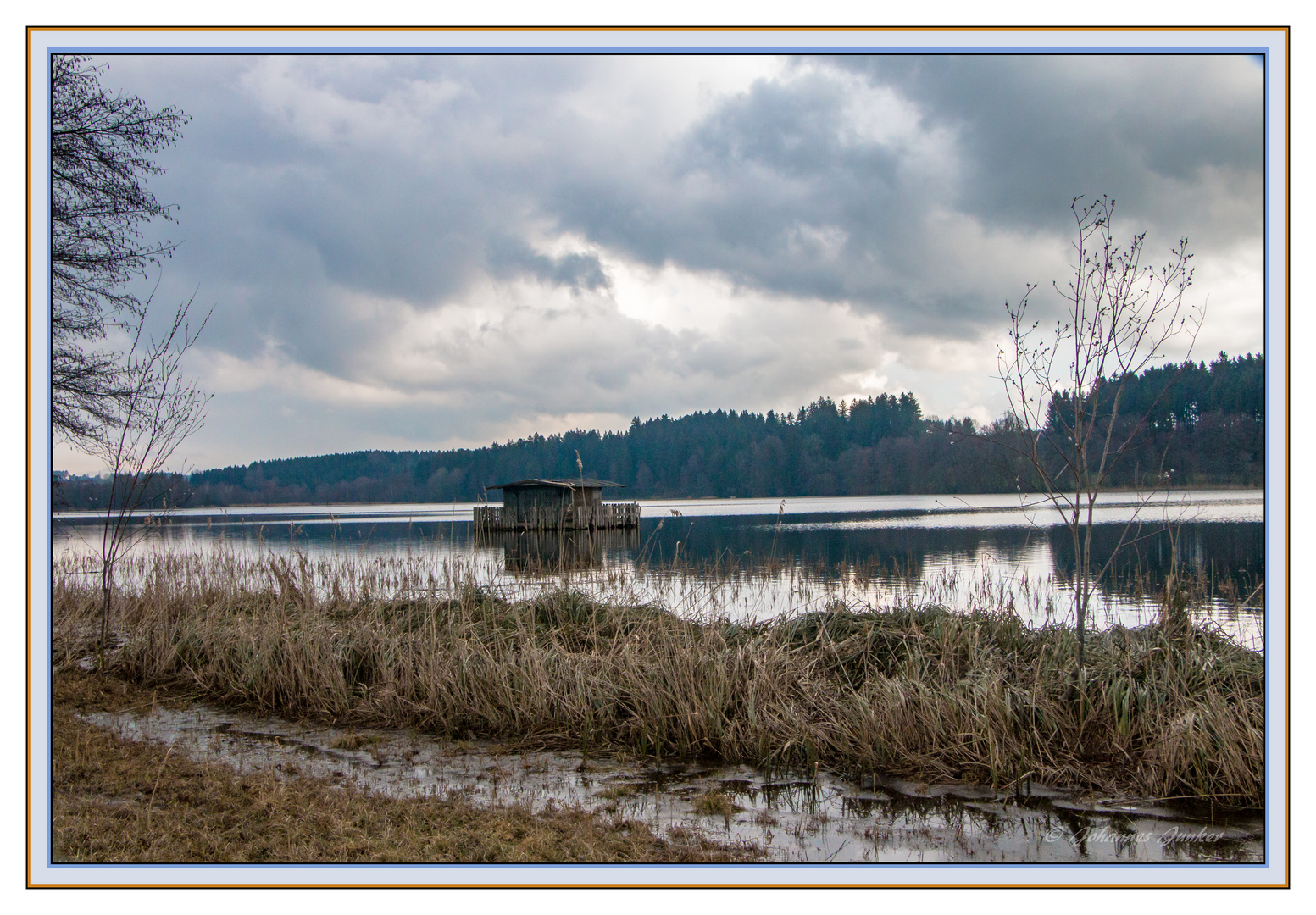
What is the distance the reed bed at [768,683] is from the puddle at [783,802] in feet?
0.86

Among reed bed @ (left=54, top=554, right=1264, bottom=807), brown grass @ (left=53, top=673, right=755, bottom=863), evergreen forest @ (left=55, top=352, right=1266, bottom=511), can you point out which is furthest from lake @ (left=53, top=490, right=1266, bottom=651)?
evergreen forest @ (left=55, top=352, right=1266, bottom=511)

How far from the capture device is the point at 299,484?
109m

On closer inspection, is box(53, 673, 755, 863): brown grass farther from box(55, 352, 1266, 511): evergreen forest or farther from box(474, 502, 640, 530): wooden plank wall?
box(55, 352, 1266, 511): evergreen forest

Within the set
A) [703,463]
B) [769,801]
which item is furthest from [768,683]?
[703,463]

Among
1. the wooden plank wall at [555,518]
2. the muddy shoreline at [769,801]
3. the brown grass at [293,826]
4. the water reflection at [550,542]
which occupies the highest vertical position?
the brown grass at [293,826]

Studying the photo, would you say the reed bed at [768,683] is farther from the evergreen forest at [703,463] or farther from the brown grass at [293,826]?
the evergreen forest at [703,463]

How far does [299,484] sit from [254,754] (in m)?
113

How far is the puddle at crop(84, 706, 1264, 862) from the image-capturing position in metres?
4.22

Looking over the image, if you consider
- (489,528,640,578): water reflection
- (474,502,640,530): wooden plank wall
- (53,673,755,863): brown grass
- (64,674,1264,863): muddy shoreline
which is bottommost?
(489,528,640,578): water reflection

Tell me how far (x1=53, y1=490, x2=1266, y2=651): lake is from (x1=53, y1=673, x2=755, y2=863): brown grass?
1.74 metres

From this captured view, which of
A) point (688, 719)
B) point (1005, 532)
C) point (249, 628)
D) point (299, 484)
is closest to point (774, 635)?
point (688, 719)

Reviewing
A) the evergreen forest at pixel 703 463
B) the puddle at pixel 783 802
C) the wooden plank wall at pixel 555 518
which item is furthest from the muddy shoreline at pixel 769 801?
the evergreen forest at pixel 703 463

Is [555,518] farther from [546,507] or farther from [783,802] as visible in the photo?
[783,802]

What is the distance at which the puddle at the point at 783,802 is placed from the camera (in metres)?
4.22
